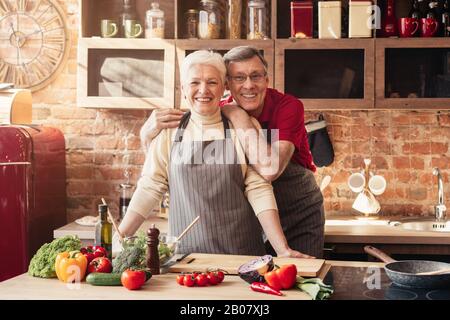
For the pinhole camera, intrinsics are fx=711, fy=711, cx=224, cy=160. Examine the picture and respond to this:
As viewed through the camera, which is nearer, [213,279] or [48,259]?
[213,279]

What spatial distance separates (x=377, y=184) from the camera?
4551mm

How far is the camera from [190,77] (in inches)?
122

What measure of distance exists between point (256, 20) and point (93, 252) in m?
2.19

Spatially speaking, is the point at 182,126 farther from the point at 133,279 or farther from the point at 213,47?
the point at 213,47

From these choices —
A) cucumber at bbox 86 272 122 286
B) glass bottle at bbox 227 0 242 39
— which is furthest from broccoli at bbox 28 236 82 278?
glass bottle at bbox 227 0 242 39

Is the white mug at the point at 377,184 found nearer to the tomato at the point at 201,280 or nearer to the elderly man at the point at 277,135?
the elderly man at the point at 277,135

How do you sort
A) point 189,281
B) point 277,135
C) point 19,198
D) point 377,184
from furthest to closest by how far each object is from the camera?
point 377,184 → point 19,198 → point 277,135 → point 189,281

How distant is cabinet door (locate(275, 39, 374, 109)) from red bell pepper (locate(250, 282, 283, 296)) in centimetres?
204

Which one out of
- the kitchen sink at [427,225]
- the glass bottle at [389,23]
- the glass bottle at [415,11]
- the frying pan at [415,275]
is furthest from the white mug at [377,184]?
the frying pan at [415,275]

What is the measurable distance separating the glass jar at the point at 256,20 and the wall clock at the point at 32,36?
126 centimetres

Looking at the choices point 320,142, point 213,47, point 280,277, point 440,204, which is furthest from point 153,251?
point 440,204

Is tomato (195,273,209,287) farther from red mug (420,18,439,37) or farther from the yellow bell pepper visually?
red mug (420,18,439,37)
